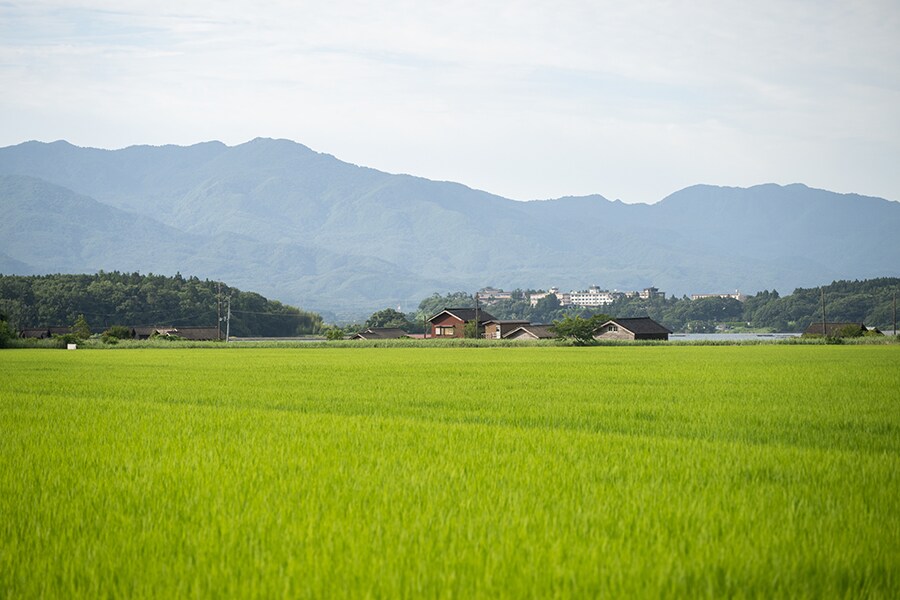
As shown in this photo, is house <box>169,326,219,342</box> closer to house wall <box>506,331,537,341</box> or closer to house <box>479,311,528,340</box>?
house <box>479,311,528,340</box>

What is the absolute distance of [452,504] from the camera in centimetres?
587

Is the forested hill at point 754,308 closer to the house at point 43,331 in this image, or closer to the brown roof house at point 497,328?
the brown roof house at point 497,328

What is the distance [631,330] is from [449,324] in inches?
759

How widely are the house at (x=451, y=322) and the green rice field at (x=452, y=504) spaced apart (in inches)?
2985

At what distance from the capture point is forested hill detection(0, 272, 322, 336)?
97875mm

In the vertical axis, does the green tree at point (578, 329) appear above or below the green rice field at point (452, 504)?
above

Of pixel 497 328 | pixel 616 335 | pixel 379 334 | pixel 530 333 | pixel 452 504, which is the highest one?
pixel 497 328

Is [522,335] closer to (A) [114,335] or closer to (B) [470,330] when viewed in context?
(B) [470,330]

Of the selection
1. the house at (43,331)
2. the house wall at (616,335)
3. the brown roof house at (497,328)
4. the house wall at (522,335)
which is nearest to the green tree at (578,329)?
the house wall at (616,335)

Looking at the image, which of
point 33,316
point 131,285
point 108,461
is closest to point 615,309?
point 131,285

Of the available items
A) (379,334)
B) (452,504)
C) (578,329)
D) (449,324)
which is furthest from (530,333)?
(452,504)

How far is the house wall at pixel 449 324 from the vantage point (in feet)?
291

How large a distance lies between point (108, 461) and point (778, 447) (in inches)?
261

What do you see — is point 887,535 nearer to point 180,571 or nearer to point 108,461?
point 180,571
